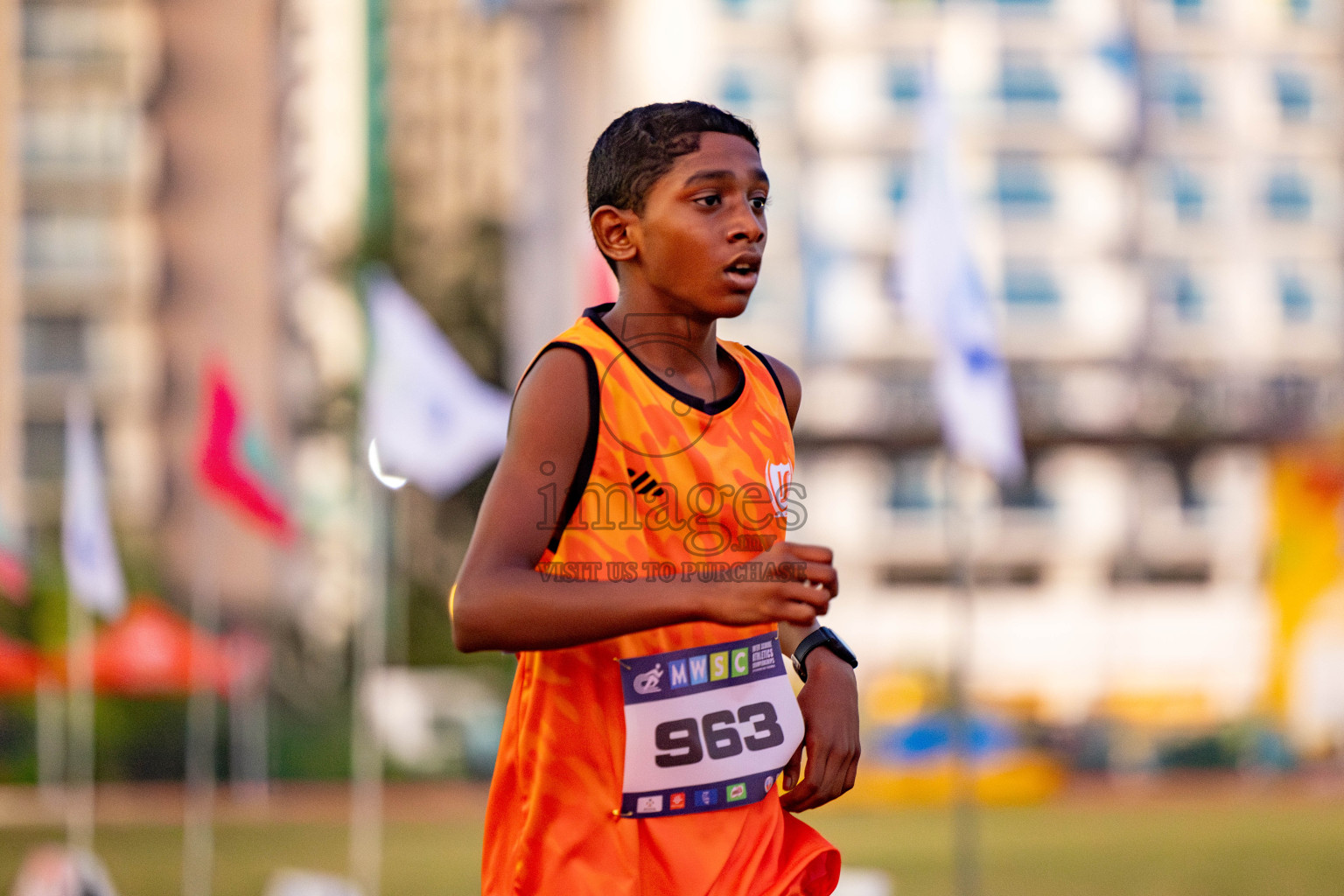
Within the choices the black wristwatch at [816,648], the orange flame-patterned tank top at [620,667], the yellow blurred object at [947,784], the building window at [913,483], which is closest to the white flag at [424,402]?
the black wristwatch at [816,648]

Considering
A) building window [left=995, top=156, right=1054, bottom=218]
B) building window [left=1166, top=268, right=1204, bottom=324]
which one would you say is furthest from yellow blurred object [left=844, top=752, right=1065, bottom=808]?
building window [left=1166, top=268, right=1204, bottom=324]

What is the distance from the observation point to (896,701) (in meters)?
37.4

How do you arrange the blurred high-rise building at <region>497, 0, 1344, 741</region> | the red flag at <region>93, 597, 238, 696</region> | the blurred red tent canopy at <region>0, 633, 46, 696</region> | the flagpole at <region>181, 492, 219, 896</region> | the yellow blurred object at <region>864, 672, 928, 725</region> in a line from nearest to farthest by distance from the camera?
1. the flagpole at <region>181, 492, 219, 896</region>
2. the red flag at <region>93, 597, 238, 696</region>
3. the blurred red tent canopy at <region>0, 633, 46, 696</region>
4. the yellow blurred object at <region>864, 672, 928, 725</region>
5. the blurred high-rise building at <region>497, 0, 1344, 741</region>

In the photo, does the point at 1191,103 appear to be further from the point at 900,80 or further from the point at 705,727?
the point at 705,727

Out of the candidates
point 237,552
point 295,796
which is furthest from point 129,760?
point 237,552

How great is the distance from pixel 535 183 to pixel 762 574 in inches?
2720

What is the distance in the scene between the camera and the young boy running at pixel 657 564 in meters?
2.41

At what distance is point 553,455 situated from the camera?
2398mm

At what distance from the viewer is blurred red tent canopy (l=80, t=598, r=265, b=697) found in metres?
27.8

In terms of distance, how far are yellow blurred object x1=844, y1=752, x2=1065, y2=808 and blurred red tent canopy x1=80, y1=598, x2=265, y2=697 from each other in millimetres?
11757

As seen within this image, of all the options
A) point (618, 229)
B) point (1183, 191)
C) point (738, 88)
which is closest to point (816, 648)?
point (618, 229)

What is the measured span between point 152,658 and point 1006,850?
43.9 feet

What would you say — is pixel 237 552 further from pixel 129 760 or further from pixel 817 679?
pixel 817 679

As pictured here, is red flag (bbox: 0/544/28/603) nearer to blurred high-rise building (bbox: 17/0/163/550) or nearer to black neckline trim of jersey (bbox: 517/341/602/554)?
black neckline trim of jersey (bbox: 517/341/602/554)
